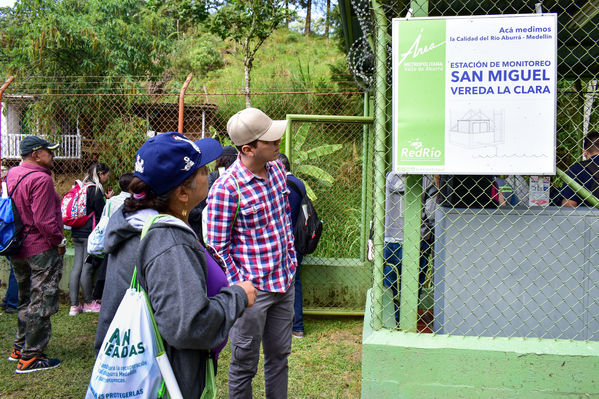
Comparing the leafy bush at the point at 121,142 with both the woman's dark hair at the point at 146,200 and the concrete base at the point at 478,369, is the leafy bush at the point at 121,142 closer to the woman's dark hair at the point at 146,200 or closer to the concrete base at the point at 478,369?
the concrete base at the point at 478,369

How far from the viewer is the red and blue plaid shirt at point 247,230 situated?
9.07 ft

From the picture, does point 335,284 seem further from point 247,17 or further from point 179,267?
point 247,17

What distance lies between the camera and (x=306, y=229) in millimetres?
4316

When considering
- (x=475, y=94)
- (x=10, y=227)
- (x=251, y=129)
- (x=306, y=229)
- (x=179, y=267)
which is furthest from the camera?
(x=306, y=229)

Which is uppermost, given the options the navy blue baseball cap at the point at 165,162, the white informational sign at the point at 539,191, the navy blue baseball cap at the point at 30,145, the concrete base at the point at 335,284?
the navy blue baseball cap at the point at 30,145

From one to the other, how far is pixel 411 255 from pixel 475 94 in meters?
0.97

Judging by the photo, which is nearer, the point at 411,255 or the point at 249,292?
the point at 249,292

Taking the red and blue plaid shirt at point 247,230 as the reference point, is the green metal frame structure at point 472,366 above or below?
below

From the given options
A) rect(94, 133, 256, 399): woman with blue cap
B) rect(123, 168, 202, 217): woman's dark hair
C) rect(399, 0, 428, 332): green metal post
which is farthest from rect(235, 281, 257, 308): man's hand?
rect(399, 0, 428, 332): green metal post

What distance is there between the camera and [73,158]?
7.47 metres

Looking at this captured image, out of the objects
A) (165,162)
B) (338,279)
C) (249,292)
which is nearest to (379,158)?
(249,292)

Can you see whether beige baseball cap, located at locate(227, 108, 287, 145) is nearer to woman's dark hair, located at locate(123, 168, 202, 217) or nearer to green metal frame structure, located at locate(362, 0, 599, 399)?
green metal frame structure, located at locate(362, 0, 599, 399)

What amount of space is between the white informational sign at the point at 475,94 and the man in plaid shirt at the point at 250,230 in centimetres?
77

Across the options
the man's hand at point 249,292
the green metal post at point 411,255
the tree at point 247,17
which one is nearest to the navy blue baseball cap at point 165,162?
the man's hand at point 249,292
